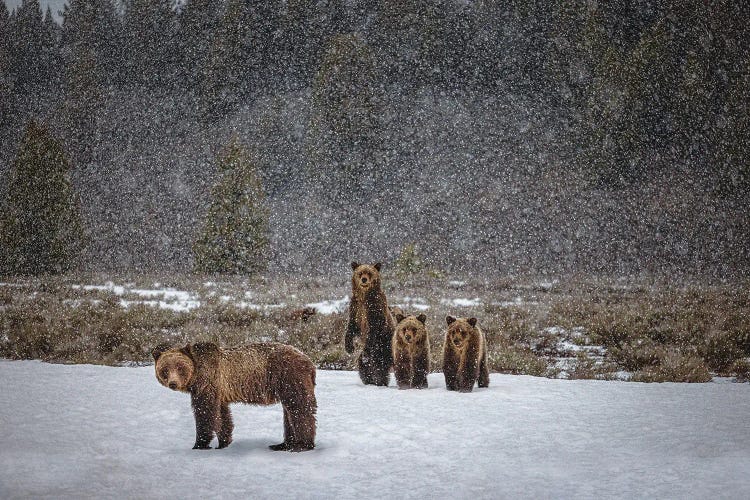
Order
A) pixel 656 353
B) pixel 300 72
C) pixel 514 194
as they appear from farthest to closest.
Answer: pixel 300 72, pixel 514 194, pixel 656 353

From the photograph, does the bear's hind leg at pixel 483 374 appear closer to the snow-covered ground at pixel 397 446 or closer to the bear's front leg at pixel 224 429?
the snow-covered ground at pixel 397 446

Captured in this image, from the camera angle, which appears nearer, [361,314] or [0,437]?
[0,437]

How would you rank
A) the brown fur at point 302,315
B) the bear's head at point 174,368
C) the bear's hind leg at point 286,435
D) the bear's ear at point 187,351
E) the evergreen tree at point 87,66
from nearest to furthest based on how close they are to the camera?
1. the bear's head at point 174,368
2. the bear's ear at point 187,351
3. the bear's hind leg at point 286,435
4. the brown fur at point 302,315
5. the evergreen tree at point 87,66

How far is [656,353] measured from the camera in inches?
410

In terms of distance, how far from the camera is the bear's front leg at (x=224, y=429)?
4.60 metres

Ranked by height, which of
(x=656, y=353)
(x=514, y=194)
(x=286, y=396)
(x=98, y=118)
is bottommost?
(x=656, y=353)

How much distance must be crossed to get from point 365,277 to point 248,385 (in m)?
2.58

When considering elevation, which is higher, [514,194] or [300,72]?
[300,72]

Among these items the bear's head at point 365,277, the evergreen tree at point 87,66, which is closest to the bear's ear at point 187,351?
the bear's head at point 365,277

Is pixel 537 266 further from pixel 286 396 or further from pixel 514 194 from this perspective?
pixel 286 396

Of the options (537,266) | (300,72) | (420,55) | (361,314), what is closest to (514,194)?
(537,266)

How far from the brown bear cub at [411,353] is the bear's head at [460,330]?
0.27 metres

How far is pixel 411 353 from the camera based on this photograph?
7.09 m

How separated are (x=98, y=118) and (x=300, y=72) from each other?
18.9 m
